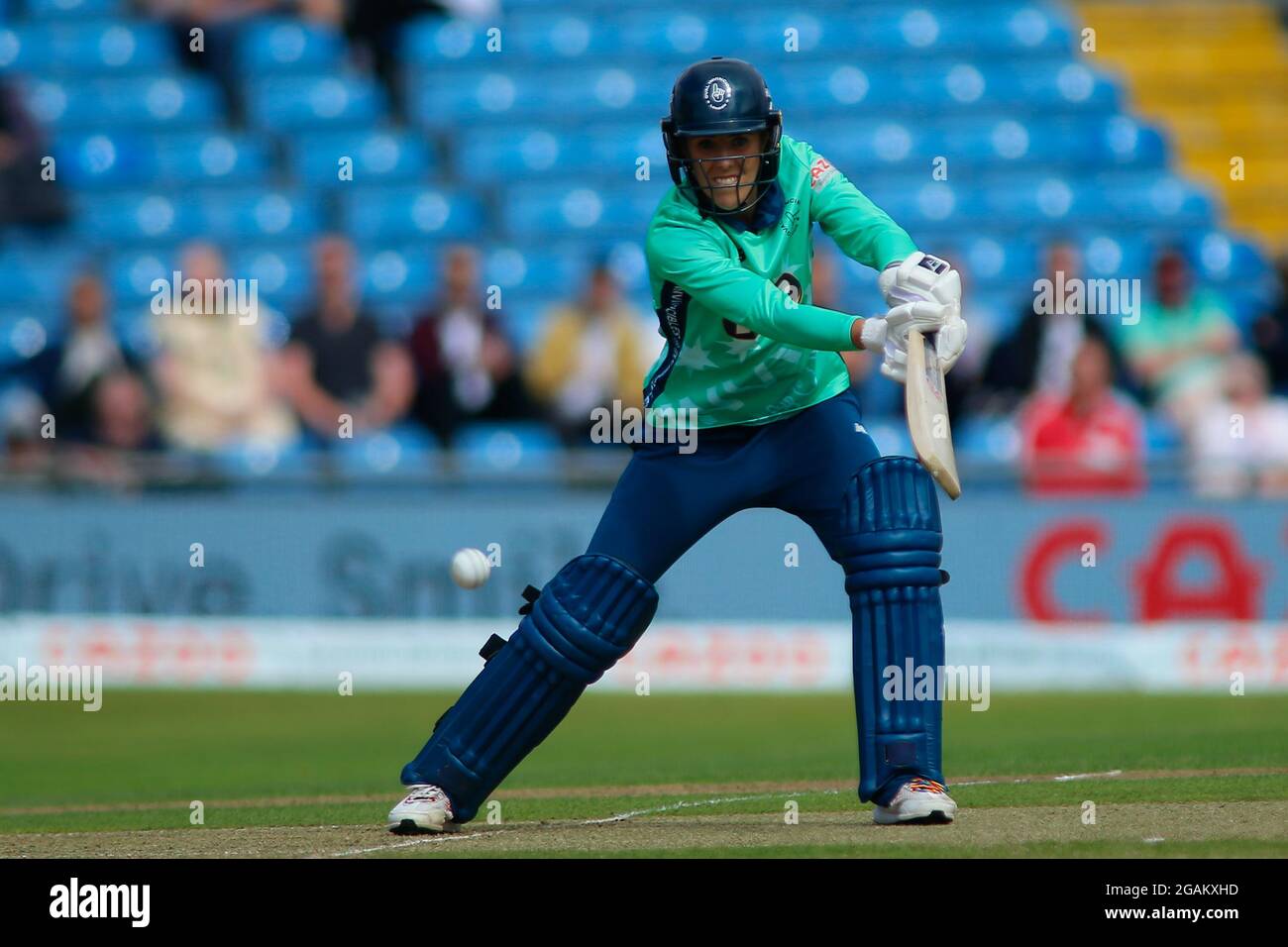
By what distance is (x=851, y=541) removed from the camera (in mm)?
6391

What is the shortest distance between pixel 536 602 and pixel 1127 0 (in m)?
16.1

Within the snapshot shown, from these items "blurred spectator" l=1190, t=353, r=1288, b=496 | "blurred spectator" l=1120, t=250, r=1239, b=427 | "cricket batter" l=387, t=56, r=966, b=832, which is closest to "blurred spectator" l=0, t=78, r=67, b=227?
"blurred spectator" l=1120, t=250, r=1239, b=427

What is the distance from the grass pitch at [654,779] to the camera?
6.15 m

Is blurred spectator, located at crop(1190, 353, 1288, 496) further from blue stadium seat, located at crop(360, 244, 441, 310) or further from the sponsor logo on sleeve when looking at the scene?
the sponsor logo on sleeve

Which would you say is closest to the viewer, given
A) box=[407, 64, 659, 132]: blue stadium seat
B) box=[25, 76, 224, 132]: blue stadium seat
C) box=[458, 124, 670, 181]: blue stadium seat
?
box=[458, 124, 670, 181]: blue stadium seat

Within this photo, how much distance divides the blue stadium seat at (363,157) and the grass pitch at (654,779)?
5.64m

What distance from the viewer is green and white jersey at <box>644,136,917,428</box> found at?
642cm

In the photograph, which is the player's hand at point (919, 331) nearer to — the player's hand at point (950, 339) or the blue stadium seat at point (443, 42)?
the player's hand at point (950, 339)

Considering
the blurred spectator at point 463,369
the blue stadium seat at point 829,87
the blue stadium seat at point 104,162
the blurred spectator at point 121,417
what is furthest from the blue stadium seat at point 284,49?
the blurred spectator at point 121,417

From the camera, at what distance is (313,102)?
1869 cm

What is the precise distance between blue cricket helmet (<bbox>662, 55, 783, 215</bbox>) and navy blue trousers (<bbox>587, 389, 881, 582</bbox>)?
730 mm
